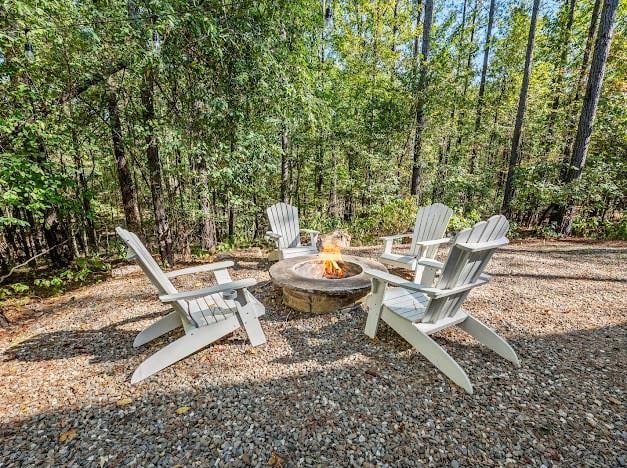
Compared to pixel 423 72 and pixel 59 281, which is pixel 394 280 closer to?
pixel 59 281

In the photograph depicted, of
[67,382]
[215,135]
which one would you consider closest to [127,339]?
[67,382]

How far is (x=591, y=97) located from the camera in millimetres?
5543

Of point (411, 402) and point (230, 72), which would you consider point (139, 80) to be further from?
point (411, 402)

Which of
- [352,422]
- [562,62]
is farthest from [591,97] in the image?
[352,422]

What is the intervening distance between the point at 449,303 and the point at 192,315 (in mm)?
1885

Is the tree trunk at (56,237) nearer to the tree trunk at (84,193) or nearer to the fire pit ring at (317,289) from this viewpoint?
the tree trunk at (84,193)

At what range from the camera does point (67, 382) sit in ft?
6.06

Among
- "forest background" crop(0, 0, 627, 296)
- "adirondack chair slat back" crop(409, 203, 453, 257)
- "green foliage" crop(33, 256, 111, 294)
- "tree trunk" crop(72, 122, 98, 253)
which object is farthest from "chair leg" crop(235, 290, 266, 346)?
"green foliage" crop(33, 256, 111, 294)

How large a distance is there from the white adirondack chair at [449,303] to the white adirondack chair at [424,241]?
93cm

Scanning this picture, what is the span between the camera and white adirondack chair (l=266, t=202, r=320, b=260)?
147 inches

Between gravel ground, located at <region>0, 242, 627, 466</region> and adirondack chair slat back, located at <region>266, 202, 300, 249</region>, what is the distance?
135cm

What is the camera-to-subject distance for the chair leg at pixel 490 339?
77.6 inches

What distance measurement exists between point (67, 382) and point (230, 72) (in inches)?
142

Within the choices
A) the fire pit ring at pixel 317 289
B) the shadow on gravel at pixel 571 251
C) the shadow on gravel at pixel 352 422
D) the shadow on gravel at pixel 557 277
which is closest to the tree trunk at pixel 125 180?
the fire pit ring at pixel 317 289
